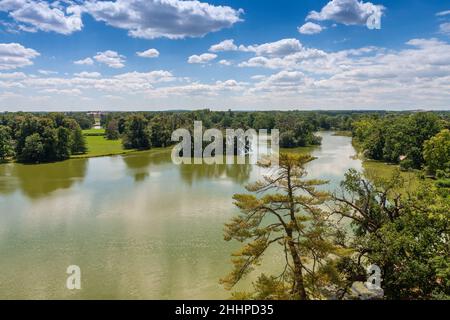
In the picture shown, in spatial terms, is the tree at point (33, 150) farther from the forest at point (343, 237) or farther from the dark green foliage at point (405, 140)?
the dark green foliage at point (405, 140)

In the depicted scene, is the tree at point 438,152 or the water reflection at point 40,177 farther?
the water reflection at point 40,177

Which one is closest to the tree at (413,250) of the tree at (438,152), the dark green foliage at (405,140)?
the tree at (438,152)

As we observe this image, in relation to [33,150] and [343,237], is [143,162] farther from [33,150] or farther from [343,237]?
[343,237]

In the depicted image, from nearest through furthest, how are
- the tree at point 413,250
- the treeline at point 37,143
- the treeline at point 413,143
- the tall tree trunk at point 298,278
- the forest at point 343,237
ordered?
the tall tree trunk at point 298,278 < the forest at point 343,237 < the tree at point 413,250 < the treeline at point 413,143 < the treeline at point 37,143

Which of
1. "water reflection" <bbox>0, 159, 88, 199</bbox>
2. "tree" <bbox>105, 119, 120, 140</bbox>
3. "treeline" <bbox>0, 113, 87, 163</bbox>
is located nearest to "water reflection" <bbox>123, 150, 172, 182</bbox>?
"water reflection" <bbox>0, 159, 88, 199</bbox>

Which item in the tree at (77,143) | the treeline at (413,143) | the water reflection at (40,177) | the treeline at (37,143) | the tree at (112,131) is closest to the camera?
the water reflection at (40,177)

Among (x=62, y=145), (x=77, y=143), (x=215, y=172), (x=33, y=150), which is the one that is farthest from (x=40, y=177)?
(x=77, y=143)

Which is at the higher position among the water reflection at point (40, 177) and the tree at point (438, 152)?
the tree at point (438, 152)

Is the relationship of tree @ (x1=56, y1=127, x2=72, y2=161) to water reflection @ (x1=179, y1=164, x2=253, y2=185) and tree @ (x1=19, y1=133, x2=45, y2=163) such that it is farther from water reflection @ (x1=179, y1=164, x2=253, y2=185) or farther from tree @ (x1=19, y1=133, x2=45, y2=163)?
water reflection @ (x1=179, y1=164, x2=253, y2=185)
